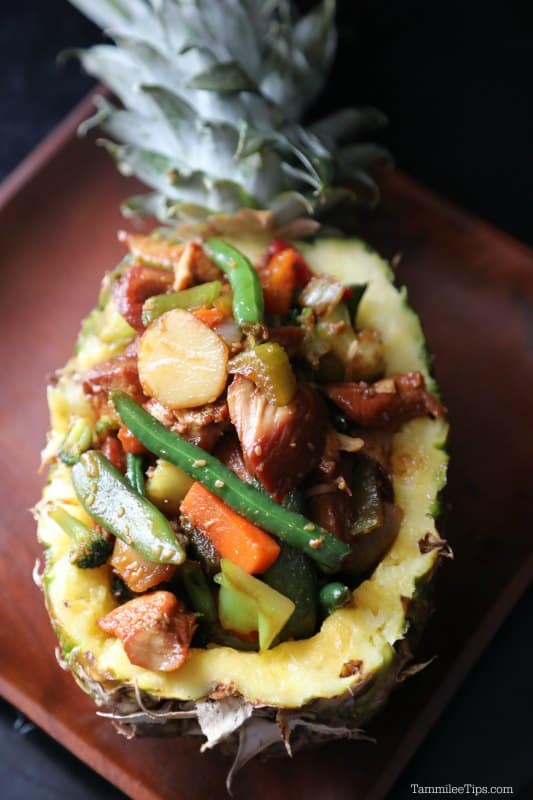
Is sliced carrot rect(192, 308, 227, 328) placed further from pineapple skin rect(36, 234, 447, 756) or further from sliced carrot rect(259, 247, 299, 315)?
pineapple skin rect(36, 234, 447, 756)

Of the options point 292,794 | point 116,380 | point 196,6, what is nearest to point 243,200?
point 196,6

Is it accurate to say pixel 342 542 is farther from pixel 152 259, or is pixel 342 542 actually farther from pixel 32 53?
pixel 32 53

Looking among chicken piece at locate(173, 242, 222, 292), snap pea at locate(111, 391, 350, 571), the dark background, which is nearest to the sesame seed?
snap pea at locate(111, 391, 350, 571)

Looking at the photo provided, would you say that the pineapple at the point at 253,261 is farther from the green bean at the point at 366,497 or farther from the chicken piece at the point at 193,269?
the chicken piece at the point at 193,269

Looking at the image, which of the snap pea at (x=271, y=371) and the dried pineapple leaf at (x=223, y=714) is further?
the snap pea at (x=271, y=371)

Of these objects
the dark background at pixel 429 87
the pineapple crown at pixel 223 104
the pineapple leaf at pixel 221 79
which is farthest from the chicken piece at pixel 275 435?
the dark background at pixel 429 87

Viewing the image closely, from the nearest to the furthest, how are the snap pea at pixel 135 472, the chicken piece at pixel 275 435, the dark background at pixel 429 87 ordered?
the chicken piece at pixel 275 435
the snap pea at pixel 135 472
the dark background at pixel 429 87
